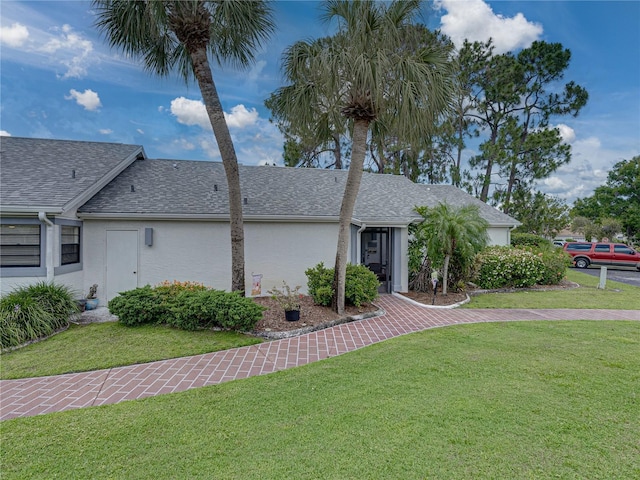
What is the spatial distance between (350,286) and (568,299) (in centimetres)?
828

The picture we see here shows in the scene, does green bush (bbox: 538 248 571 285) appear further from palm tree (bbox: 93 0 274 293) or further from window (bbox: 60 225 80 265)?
window (bbox: 60 225 80 265)

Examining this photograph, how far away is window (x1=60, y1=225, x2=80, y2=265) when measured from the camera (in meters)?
8.63

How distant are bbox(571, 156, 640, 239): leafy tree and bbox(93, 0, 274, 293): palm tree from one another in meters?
41.5

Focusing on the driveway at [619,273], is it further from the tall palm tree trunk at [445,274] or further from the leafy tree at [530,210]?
the tall palm tree trunk at [445,274]

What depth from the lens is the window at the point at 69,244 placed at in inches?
340

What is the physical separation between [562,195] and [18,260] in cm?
3918

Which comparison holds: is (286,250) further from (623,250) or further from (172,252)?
(623,250)

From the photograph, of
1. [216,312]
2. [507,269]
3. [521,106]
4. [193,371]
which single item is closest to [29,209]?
[216,312]

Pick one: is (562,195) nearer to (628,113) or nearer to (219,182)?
(628,113)

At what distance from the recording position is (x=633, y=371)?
494 cm

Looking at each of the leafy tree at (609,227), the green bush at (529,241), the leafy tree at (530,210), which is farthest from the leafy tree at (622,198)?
the green bush at (529,241)

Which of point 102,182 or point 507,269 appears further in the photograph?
point 507,269

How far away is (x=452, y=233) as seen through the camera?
10469mm

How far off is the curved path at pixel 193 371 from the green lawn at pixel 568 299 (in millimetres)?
2062
